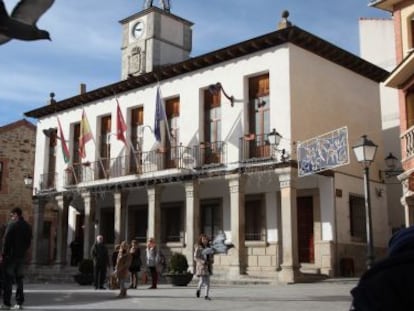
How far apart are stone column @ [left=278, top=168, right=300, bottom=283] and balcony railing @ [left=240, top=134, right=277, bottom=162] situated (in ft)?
4.90

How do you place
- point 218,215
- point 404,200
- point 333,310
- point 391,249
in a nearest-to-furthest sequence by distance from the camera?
point 391,249
point 333,310
point 404,200
point 218,215

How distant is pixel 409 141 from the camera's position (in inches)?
658

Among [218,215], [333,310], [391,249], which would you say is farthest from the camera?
[218,215]

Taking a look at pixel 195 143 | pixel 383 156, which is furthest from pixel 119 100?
pixel 383 156

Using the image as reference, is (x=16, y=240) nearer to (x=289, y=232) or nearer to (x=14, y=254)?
(x=14, y=254)

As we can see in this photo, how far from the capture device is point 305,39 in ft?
66.4

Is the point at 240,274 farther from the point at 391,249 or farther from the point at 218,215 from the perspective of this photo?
the point at 391,249

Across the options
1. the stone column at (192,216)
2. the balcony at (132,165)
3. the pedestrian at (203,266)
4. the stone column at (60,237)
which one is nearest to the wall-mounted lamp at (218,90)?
the balcony at (132,165)

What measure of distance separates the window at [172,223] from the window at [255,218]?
3.42m

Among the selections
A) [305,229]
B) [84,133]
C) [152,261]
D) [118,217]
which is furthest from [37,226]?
[305,229]

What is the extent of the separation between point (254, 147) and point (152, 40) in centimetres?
1024

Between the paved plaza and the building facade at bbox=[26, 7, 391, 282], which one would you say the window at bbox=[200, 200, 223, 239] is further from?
the paved plaza

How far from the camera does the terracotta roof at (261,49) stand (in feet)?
65.8

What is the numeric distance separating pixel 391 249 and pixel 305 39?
62.5 feet
